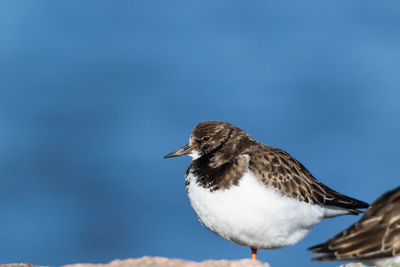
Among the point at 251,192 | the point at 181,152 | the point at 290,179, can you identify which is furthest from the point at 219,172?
the point at 290,179

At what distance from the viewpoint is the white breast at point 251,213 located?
465 inches

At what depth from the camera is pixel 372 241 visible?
9.60 m

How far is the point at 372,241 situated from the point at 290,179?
3325 millimetres

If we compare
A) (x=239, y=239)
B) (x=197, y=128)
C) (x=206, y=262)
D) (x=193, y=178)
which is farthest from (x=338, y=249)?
(x=197, y=128)

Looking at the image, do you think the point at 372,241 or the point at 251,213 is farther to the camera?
the point at 251,213

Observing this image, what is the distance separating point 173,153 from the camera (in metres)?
13.4

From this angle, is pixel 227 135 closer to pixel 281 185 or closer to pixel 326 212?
pixel 281 185

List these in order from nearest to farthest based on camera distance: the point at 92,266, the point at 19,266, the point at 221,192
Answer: the point at 92,266
the point at 19,266
the point at 221,192

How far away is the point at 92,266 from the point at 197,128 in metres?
4.77

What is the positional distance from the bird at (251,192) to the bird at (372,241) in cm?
217

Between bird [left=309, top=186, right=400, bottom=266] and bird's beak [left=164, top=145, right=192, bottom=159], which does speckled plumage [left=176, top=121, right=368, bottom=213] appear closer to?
bird's beak [left=164, top=145, right=192, bottom=159]

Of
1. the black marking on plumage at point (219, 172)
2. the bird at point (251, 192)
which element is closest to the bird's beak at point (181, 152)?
the bird at point (251, 192)

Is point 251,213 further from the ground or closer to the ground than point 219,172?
closer to the ground

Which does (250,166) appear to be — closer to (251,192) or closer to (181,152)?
(251,192)
